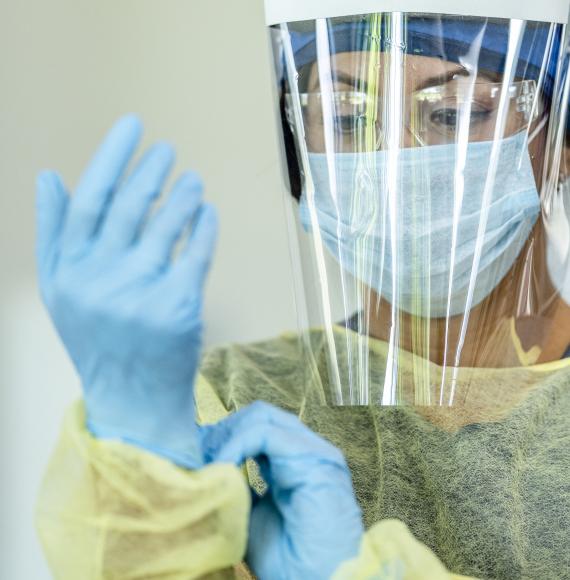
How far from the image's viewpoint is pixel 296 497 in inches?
27.0

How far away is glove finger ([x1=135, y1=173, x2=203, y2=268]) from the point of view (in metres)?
0.63

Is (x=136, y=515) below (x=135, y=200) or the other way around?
below

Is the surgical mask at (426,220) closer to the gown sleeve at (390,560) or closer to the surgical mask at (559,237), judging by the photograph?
the surgical mask at (559,237)

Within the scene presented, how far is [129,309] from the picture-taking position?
61 centimetres

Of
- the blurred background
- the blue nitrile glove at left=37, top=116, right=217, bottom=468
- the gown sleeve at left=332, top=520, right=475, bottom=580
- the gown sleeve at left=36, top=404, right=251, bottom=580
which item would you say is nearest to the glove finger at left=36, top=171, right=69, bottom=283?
the blue nitrile glove at left=37, top=116, right=217, bottom=468

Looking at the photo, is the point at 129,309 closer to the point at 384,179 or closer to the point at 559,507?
the point at 384,179

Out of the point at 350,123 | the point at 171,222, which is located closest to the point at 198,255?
Result: the point at 171,222

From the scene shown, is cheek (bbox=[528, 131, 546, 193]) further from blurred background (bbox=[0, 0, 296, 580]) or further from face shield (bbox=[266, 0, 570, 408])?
blurred background (bbox=[0, 0, 296, 580])

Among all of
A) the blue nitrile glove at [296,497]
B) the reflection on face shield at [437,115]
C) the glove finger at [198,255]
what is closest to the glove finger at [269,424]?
the blue nitrile glove at [296,497]

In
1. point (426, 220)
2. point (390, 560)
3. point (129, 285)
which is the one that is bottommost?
point (390, 560)

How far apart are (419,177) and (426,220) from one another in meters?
0.05

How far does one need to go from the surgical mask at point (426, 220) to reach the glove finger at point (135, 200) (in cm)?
34

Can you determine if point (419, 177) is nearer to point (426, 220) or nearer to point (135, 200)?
point (426, 220)

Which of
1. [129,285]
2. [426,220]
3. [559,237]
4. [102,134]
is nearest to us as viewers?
[129,285]
